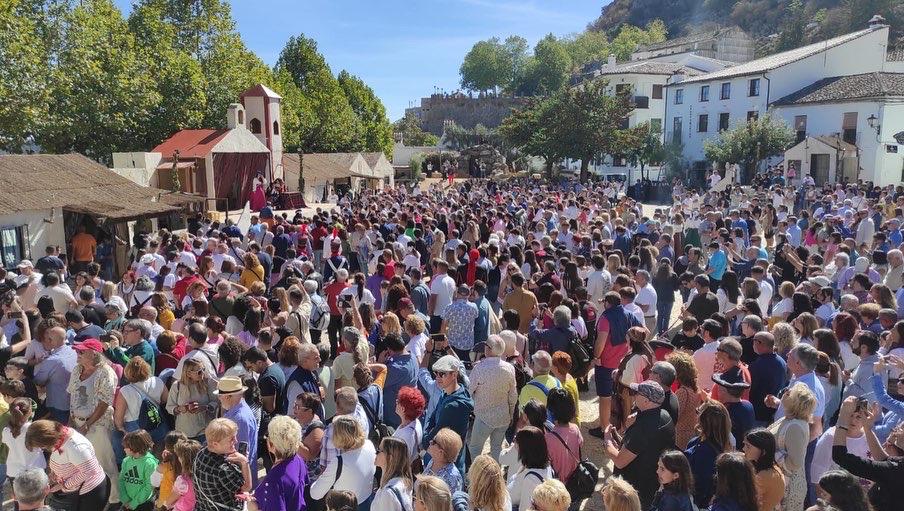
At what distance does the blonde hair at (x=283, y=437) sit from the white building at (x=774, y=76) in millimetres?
39255

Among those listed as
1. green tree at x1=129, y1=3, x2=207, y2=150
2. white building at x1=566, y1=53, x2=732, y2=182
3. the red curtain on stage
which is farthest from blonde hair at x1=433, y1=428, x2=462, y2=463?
white building at x1=566, y1=53, x2=732, y2=182

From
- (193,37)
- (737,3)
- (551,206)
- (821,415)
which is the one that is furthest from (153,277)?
(737,3)

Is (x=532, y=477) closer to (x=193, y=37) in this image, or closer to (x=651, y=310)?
(x=651, y=310)

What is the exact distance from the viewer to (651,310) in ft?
28.9

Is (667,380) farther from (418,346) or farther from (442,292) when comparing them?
(442,292)

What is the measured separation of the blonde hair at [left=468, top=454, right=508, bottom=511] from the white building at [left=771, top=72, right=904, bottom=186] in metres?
34.7

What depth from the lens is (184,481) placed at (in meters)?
4.49

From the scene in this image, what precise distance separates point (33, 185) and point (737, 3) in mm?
95055

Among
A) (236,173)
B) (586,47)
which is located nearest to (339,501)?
(236,173)

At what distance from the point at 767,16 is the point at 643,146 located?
52.5 meters

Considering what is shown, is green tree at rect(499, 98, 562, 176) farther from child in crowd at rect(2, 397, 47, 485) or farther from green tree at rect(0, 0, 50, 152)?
child in crowd at rect(2, 397, 47, 485)

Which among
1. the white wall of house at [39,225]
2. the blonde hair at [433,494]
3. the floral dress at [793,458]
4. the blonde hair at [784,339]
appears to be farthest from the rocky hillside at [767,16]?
the blonde hair at [433,494]

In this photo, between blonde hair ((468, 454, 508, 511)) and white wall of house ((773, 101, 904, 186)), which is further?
white wall of house ((773, 101, 904, 186))

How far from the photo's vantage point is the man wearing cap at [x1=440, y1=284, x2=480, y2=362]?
7645 mm
